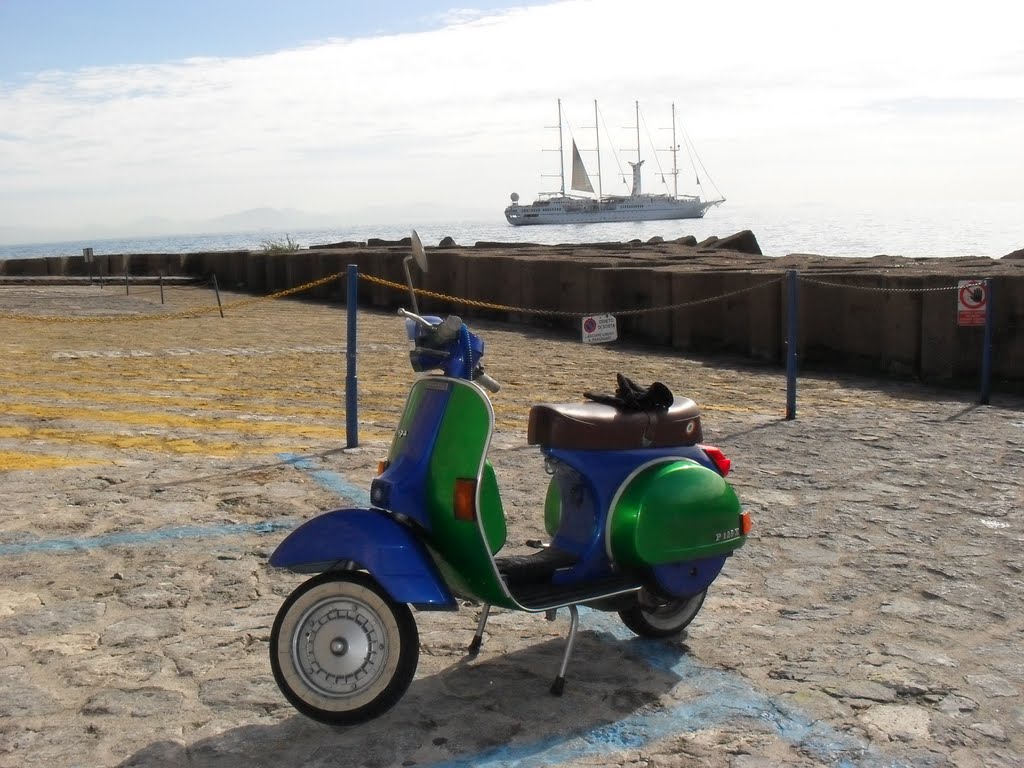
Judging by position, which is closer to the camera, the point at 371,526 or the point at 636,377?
the point at 371,526

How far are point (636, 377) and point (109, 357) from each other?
5696mm

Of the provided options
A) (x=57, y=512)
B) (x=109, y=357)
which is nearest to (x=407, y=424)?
(x=57, y=512)

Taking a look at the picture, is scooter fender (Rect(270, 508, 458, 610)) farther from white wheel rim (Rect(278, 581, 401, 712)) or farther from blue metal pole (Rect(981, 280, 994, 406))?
blue metal pole (Rect(981, 280, 994, 406))

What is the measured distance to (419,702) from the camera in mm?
4004

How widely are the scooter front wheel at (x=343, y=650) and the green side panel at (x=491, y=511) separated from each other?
1.42 feet

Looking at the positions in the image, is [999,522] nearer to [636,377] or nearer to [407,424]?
[407,424]

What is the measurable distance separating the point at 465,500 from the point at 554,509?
2.65ft

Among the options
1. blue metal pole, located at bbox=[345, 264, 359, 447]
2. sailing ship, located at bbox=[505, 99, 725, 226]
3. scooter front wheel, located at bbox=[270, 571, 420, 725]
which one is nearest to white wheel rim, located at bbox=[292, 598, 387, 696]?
scooter front wheel, located at bbox=[270, 571, 420, 725]

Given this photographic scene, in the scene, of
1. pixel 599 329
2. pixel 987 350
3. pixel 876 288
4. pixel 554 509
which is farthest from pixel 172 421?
pixel 876 288

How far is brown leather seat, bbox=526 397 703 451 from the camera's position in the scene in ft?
14.2

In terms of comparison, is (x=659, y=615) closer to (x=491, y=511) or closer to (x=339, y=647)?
(x=491, y=511)

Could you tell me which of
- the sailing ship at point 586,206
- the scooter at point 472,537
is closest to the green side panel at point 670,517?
the scooter at point 472,537

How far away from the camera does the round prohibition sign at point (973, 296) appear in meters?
10.2

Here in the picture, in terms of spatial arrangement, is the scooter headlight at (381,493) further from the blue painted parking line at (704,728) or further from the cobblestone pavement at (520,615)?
the blue painted parking line at (704,728)
